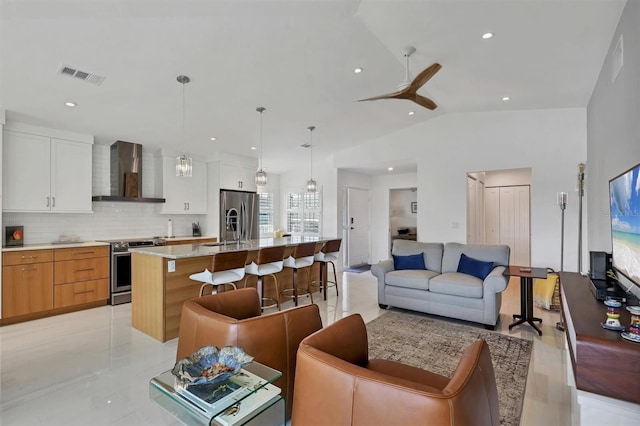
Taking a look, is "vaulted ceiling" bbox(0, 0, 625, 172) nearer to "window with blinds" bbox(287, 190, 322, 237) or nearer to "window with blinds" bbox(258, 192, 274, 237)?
"window with blinds" bbox(287, 190, 322, 237)

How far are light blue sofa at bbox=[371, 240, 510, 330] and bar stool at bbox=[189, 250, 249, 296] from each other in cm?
201

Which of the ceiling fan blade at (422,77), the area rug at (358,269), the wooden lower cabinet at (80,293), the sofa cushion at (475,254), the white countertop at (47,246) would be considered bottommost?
the area rug at (358,269)

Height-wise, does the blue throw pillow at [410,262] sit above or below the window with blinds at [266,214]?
below

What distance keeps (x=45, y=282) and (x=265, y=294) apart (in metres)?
2.82

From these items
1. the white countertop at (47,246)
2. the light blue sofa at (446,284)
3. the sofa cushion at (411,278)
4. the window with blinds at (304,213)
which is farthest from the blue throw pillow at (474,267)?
the white countertop at (47,246)

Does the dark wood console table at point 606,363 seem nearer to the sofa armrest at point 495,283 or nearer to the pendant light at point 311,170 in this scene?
the sofa armrest at point 495,283

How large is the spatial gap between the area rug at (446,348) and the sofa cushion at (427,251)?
0.86 metres

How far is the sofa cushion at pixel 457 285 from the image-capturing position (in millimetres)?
3750

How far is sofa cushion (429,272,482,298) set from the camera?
375 centimetres

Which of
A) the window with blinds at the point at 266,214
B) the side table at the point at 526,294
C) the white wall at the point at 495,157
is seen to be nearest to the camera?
the side table at the point at 526,294

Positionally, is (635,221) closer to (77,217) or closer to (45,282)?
(45,282)

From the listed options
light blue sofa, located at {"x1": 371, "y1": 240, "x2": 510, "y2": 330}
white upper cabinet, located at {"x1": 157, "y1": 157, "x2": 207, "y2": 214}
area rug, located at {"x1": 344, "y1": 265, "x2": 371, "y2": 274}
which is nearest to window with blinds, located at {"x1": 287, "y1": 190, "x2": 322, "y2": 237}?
area rug, located at {"x1": 344, "y1": 265, "x2": 371, "y2": 274}

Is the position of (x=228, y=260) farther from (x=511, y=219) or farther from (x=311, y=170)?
(x=511, y=219)

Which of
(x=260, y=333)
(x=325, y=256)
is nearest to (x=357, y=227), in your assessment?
(x=325, y=256)
